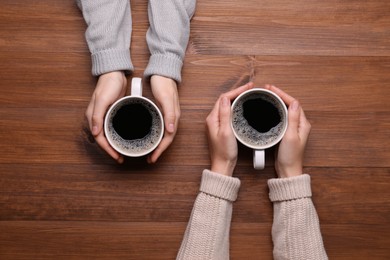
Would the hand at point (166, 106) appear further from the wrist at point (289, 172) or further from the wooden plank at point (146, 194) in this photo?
the wrist at point (289, 172)

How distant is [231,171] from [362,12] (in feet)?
1.54

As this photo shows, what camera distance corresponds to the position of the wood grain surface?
94cm

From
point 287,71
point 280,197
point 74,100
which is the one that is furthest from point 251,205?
point 74,100

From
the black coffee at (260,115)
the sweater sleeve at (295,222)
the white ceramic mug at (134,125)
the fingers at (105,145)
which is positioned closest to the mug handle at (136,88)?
the white ceramic mug at (134,125)

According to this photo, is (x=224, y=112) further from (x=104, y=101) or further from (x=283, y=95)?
(x=104, y=101)

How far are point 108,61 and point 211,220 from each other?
391 millimetres

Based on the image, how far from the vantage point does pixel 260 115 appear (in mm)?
888

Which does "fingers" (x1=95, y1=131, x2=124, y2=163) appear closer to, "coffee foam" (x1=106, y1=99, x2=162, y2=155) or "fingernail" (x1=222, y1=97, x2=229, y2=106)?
"coffee foam" (x1=106, y1=99, x2=162, y2=155)

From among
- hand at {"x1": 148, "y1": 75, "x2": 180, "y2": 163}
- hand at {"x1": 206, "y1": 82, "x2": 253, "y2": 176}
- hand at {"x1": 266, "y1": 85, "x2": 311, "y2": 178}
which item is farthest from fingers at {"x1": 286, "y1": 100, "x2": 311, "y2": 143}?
hand at {"x1": 148, "y1": 75, "x2": 180, "y2": 163}

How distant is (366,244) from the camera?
37.2 inches

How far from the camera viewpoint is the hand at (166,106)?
863 millimetres

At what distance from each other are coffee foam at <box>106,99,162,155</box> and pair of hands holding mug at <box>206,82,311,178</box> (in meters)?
0.12

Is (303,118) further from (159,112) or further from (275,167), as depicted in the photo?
(159,112)

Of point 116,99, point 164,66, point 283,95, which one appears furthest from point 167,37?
point 283,95
